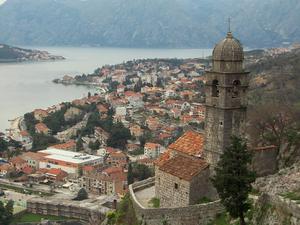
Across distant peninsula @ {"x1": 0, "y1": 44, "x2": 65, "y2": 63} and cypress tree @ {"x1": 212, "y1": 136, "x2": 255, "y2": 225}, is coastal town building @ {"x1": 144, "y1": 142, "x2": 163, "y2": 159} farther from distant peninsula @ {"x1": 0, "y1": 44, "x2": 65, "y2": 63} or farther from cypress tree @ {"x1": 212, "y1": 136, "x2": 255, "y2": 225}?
distant peninsula @ {"x1": 0, "y1": 44, "x2": 65, "y2": 63}

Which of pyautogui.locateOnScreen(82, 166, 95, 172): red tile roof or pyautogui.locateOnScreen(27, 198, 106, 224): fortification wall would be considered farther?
pyautogui.locateOnScreen(82, 166, 95, 172): red tile roof

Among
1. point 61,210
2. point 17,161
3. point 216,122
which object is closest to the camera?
point 216,122

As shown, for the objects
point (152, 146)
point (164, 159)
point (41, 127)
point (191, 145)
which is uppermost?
Result: point (191, 145)

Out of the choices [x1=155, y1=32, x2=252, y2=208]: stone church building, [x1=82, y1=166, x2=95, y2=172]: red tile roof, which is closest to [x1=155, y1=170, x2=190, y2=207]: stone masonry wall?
[x1=155, y1=32, x2=252, y2=208]: stone church building

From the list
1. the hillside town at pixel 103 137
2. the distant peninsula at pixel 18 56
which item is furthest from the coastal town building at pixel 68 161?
the distant peninsula at pixel 18 56

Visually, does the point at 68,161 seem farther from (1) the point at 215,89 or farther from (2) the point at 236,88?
(2) the point at 236,88

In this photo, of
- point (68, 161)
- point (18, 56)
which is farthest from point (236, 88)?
point (18, 56)

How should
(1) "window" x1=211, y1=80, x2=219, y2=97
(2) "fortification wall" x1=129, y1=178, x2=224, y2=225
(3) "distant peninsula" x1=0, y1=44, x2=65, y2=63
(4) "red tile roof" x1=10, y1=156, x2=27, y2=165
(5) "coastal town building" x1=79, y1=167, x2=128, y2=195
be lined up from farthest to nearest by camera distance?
(3) "distant peninsula" x1=0, y1=44, x2=65, y2=63 → (4) "red tile roof" x1=10, y1=156, x2=27, y2=165 → (5) "coastal town building" x1=79, y1=167, x2=128, y2=195 → (1) "window" x1=211, y1=80, x2=219, y2=97 → (2) "fortification wall" x1=129, y1=178, x2=224, y2=225
